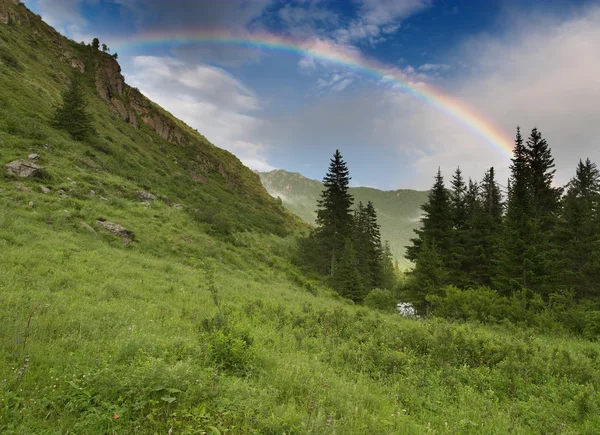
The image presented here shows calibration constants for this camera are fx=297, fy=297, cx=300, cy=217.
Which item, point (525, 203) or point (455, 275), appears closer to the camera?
point (525, 203)

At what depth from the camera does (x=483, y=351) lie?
7.92 m

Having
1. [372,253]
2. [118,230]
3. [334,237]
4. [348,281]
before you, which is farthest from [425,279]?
[118,230]

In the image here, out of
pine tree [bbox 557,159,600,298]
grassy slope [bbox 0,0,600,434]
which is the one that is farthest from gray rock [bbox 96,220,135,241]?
pine tree [bbox 557,159,600,298]

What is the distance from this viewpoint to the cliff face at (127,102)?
47.6 m

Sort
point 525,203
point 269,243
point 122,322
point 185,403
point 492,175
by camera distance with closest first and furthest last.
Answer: point 185,403
point 122,322
point 525,203
point 492,175
point 269,243

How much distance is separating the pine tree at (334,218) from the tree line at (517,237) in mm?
9582

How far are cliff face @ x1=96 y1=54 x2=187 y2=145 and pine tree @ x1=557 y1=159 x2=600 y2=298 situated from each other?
186ft

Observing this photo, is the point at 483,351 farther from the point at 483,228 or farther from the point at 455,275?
the point at 483,228

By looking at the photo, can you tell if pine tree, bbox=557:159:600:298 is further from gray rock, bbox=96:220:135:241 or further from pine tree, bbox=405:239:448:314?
gray rock, bbox=96:220:135:241

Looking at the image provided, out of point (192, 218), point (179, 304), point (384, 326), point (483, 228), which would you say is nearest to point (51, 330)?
point (179, 304)

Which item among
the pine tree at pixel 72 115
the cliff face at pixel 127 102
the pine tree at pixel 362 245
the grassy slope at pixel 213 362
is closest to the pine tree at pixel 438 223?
the pine tree at pixel 362 245

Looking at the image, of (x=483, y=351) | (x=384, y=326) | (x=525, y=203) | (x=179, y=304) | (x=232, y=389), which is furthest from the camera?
(x=525, y=203)

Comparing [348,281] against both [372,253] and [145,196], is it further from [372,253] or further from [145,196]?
[145,196]

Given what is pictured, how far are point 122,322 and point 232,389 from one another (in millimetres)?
3599
